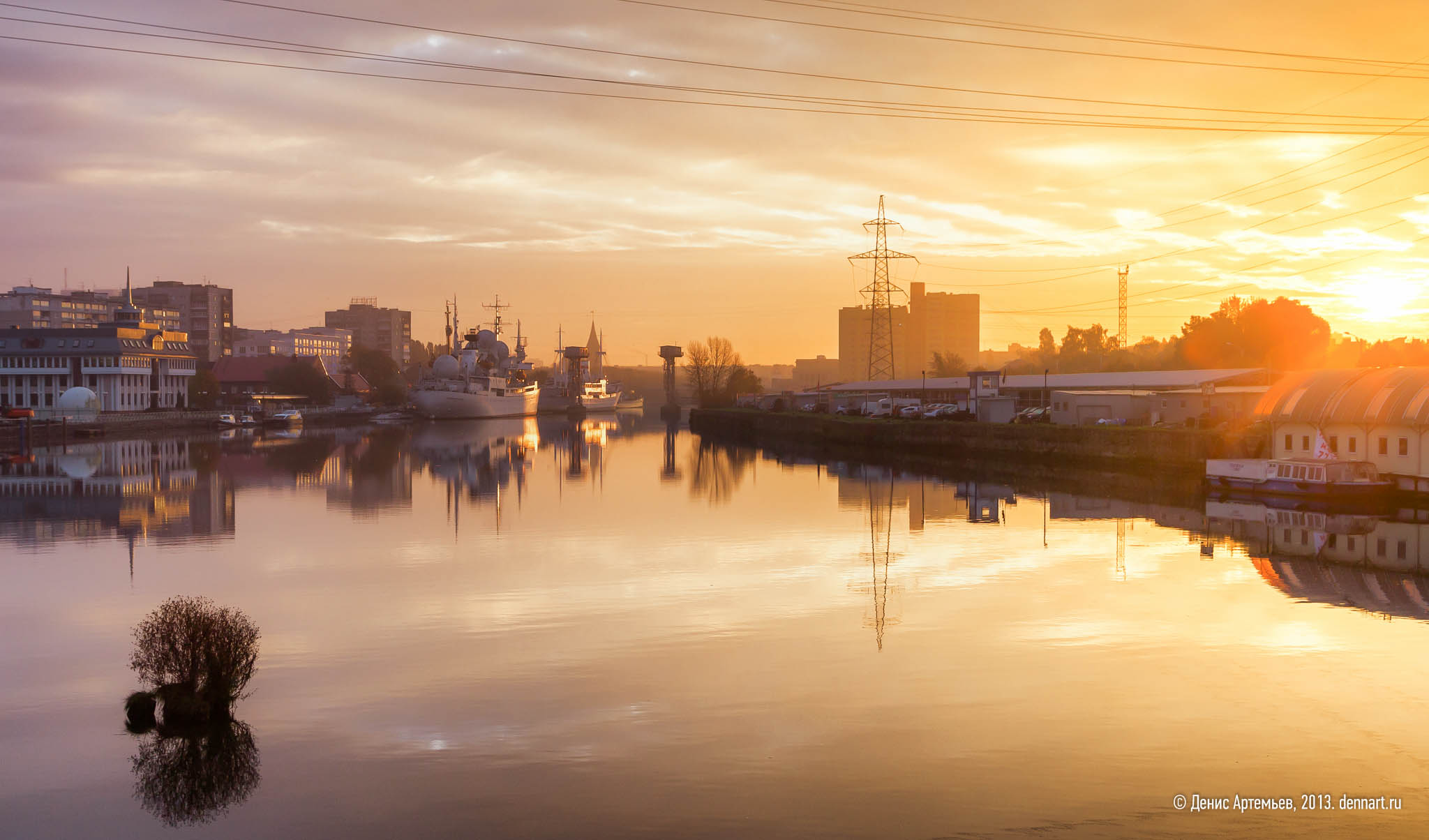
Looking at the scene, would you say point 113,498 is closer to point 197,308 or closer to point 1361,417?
point 1361,417

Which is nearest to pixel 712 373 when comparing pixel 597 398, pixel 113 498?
pixel 597 398

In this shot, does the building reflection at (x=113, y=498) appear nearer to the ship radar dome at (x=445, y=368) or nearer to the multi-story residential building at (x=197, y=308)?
the ship radar dome at (x=445, y=368)

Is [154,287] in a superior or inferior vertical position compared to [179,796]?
superior

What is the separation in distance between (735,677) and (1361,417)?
27355 mm

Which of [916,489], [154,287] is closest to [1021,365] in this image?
[916,489]

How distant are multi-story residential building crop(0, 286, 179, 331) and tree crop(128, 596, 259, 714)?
431 feet

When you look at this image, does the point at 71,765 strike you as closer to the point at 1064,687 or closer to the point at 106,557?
the point at 1064,687

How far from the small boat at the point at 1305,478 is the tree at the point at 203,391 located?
100.0 m

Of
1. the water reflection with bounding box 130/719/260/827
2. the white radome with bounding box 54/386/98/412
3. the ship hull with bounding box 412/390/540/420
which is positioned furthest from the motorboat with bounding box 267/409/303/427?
the water reflection with bounding box 130/719/260/827

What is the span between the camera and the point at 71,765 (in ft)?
32.4

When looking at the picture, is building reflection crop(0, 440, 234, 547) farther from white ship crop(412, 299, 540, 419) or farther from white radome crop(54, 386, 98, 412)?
white ship crop(412, 299, 540, 419)

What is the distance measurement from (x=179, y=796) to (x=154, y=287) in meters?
188

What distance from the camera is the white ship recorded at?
111 m

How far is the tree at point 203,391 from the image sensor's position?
11012 centimetres
